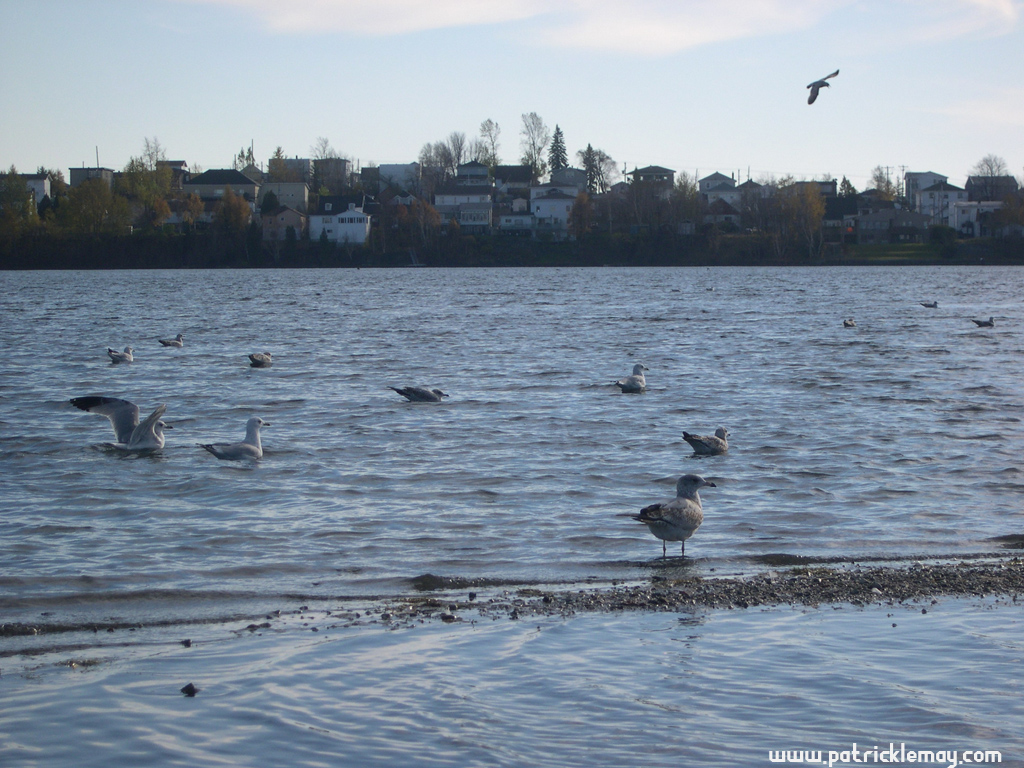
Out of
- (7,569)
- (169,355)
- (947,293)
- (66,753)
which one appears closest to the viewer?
(66,753)

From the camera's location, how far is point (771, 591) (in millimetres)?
7906

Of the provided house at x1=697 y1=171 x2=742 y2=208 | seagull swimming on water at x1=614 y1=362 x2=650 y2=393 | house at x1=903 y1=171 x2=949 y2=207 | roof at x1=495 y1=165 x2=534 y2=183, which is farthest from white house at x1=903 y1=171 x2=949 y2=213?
seagull swimming on water at x1=614 y1=362 x2=650 y2=393

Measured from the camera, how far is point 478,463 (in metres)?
13.9

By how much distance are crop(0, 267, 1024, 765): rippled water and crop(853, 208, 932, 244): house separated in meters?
91.5

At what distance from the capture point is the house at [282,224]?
124 meters

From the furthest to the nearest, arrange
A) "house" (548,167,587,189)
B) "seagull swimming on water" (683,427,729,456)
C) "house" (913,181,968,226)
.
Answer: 1. "house" (548,167,587,189)
2. "house" (913,181,968,226)
3. "seagull swimming on water" (683,427,729,456)

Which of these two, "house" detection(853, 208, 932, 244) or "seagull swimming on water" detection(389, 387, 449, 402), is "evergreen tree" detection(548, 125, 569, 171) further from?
"seagull swimming on water" detection(389, 387, 449, 402)

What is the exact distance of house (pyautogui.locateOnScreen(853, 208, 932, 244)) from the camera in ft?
406

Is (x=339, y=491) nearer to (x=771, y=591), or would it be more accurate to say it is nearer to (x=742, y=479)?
(x=742, y=479)

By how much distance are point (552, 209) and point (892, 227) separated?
137ft

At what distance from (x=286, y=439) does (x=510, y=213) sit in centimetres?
12510

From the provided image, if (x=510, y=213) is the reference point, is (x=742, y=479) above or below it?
below

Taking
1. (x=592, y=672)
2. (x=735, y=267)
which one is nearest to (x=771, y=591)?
(x=592, y=672)

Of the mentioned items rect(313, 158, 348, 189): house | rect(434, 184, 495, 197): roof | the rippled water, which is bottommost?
the rippled water
